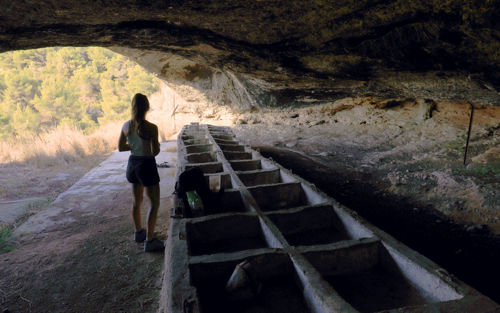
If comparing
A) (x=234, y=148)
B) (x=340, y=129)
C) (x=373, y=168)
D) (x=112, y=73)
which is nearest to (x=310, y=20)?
(x=373, y=168)

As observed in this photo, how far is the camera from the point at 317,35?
2.96 meters

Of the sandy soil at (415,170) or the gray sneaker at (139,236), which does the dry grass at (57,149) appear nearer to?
the sandy soil at (415,170)

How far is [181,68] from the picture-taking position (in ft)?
39.0

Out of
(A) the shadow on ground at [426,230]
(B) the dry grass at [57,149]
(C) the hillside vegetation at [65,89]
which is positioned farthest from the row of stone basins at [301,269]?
(C) the hillside vegetation at [65,89]

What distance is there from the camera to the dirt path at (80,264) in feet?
7.61

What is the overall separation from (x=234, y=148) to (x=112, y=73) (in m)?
28.9

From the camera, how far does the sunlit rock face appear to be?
89.3 inches

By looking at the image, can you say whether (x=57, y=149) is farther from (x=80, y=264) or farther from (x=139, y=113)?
(x=139, y=113)

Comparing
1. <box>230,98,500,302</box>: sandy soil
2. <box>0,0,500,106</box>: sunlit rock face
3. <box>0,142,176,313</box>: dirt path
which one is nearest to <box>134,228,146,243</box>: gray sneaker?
<box>0,142,176,313</box>: dirt path

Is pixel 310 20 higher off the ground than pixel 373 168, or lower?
higher

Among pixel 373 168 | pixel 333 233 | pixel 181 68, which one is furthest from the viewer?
pixel 181 68

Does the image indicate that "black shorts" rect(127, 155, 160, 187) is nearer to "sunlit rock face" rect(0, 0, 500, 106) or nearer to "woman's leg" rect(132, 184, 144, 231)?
"woman's leg" rect(132, 184, 144, 231)

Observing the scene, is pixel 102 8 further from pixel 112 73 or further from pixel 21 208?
pixel 112 73

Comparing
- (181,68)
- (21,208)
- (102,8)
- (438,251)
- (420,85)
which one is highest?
(181,68)
